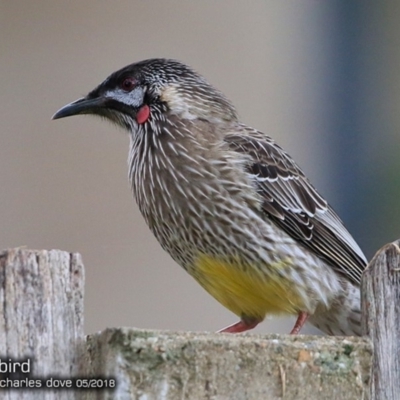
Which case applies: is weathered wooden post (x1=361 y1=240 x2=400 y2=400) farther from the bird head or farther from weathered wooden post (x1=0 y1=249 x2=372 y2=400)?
the bird head

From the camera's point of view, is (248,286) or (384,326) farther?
(248,286)

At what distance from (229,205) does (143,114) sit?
757 mm

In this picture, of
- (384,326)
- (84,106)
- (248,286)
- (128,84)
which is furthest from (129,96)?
(384,326)

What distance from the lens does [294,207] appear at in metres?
4.51

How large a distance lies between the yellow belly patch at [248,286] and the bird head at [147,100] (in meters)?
0.76

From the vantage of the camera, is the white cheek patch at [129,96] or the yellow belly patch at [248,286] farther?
the white cheek patch at [129,96]

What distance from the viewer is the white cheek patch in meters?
4.74

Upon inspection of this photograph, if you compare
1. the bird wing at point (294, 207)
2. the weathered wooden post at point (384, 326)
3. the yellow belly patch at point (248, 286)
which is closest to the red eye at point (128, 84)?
the bird wing at point (294, 207)

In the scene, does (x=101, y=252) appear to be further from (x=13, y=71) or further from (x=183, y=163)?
(x=183, y=163)

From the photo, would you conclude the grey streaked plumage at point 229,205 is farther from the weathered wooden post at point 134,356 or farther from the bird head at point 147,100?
the weathered wooden post at point 134,356

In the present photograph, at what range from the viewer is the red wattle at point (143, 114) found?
471 cm

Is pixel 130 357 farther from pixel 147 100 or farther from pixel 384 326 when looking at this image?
pixel 147 100

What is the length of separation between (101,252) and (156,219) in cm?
210

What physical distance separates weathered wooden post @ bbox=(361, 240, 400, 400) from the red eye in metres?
2.35
